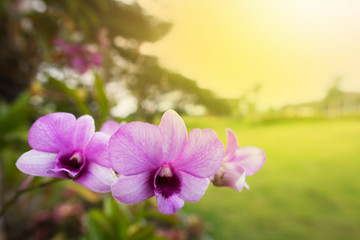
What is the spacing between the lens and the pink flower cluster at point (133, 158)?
17cm

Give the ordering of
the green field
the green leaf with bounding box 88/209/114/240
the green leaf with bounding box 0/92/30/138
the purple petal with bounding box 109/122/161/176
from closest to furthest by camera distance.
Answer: the purple petal with bounding box 109/122/161/176, the green leaf with bounding box 88/209/114/240, the green leaf with bounding box 0/92/30/138, the green field

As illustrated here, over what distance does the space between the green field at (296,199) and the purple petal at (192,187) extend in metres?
2.03

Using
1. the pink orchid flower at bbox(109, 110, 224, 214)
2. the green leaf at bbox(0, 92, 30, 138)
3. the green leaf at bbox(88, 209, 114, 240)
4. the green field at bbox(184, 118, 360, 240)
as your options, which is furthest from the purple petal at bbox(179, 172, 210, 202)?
the green field at bbox(184, 118, 360, 240)

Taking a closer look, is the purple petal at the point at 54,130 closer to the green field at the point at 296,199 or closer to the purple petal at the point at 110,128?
the purple petal at the point at 110,128

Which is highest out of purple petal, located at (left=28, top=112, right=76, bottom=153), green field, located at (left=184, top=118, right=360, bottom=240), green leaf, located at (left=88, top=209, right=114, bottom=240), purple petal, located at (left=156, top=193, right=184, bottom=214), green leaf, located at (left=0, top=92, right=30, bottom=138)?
purple petal, located at (left=28, top=112, right=76, bottom=153)

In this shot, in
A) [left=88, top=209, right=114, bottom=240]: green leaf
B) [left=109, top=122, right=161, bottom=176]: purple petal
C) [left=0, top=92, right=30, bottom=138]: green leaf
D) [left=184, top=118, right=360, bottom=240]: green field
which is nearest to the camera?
[left=109, top=122, right=161, bottom=176]: purple petal

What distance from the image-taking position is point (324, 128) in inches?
264

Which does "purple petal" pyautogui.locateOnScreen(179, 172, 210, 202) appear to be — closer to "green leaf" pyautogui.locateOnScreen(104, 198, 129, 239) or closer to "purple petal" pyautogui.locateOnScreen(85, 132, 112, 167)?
"purple petal" pyautogui.locateOnScreen(85, 132, 112, 167)

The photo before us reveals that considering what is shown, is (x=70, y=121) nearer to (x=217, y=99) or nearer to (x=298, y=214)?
(x=298, y=214)

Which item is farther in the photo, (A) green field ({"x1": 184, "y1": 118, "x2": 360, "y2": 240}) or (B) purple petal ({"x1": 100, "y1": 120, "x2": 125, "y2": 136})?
(A) green field ({"x1": 184, "y1": 118, "x2": 360, "y2": 240})

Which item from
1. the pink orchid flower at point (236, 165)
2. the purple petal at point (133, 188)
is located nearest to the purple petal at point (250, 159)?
the pink orchid flower at point (236, 165)

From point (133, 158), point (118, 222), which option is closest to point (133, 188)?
point (133, 158)

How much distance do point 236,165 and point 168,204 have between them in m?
0.09

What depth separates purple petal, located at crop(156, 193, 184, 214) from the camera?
7.0 inches
